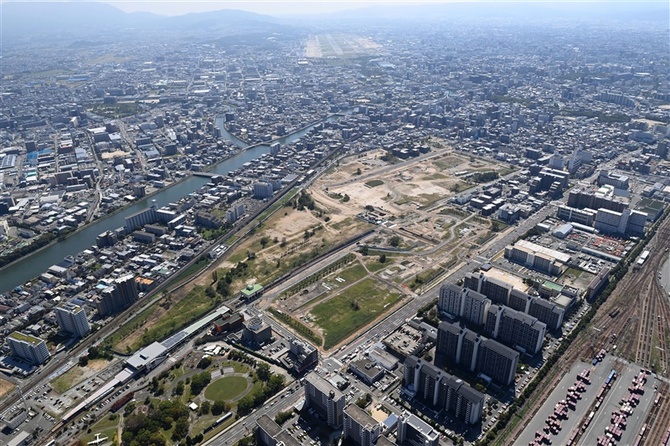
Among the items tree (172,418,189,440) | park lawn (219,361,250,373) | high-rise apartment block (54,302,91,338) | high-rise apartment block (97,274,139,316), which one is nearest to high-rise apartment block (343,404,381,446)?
park lawn (219,361,250,373)

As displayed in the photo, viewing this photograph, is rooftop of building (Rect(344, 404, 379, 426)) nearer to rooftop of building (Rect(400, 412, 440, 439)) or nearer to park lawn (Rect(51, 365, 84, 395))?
rooftop of building (Rect(400, 412, 440, 439))

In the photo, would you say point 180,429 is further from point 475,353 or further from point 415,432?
point 475,353

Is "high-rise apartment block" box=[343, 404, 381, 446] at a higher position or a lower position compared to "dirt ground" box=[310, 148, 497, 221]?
higher

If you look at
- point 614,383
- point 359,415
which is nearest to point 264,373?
point 359,415

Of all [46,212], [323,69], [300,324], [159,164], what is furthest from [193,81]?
[300,324]

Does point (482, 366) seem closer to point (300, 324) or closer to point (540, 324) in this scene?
point (540, 324)

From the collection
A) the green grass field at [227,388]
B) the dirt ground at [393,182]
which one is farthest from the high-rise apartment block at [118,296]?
the dirt ground at [393,182]

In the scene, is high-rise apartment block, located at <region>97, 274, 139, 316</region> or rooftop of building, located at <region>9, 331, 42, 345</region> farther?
high-rise apartment block, located at <region>97, 274, 139, 316</region>
